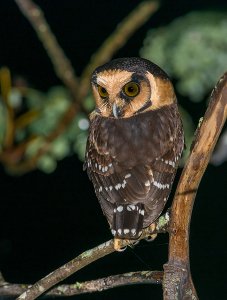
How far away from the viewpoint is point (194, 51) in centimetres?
419

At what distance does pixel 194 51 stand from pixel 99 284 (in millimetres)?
1707

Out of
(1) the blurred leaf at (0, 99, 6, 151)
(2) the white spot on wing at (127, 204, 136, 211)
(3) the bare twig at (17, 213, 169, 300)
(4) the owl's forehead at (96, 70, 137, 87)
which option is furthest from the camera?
(1) the blurred leaf at (0, 99, 6, 151)

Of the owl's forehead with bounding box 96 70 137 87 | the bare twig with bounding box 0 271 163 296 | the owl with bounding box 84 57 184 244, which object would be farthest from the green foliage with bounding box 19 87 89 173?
the bare twig with bounding box 0 271 163 296

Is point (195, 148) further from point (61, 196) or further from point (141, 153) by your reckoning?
point (61, 196)

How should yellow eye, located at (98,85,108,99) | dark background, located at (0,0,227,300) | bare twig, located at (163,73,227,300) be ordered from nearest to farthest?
bare twig, located at (163,73,227,300) → yellow eye, located at (98,85,108,99) → dark background, located at (0,0,227,300)

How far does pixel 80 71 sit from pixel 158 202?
119 inches

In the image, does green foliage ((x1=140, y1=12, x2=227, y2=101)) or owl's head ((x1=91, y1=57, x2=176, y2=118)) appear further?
green foliage ((x1=140, y1=12, x2=227, y2=101))

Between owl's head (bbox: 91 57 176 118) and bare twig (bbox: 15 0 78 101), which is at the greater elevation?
bare twig (bbox: 15 0 78 101)

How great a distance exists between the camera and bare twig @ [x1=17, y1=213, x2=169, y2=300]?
9.45 ft

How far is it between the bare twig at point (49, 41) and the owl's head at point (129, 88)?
0.86 meters

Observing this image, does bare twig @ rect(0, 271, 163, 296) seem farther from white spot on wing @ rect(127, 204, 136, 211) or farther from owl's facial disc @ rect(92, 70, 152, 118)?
owl's facial disc @ rect(92, 70, 152, 118)

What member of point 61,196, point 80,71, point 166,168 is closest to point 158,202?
point 166,168

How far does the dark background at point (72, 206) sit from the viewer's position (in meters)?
6.07

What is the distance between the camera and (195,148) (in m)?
2.70
